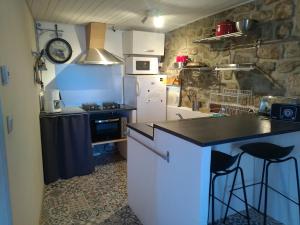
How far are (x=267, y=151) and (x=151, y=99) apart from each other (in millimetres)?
2350

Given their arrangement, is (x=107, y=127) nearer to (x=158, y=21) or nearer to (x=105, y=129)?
(x=105, y=129)

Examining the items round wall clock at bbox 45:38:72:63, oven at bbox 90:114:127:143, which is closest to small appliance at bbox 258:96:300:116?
oven at bbox 90:114:127:143

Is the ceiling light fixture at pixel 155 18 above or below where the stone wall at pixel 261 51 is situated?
above

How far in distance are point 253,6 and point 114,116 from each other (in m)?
2.41

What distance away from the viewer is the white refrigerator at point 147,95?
3.79 m

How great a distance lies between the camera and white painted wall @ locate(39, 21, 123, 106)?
362 centimetres

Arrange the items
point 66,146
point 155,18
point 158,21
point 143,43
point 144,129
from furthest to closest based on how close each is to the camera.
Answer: point 143,43 < point 158,21 < point 155,18 < point 66,146 < point 144,129

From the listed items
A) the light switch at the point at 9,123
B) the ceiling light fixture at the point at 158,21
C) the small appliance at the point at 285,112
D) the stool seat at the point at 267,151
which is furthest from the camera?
the ceiling light fixture at the point at 158,21

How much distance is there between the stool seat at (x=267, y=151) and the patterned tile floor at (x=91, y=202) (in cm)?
79

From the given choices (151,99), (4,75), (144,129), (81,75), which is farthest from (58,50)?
(4,75)

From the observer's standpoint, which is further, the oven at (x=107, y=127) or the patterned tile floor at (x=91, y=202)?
→ the oven at (x=107, y=127)

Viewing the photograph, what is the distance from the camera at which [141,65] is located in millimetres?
4020

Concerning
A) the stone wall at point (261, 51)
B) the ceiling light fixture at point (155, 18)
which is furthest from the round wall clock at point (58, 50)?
the stone wall at point (261, 51)

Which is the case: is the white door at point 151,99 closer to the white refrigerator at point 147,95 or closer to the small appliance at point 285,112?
the white refrigerator at point 147,95
